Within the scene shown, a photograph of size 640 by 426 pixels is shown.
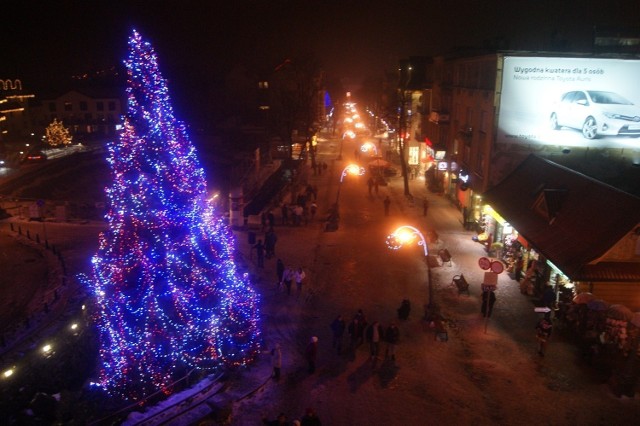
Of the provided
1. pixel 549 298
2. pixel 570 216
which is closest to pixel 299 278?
pixel 549 298

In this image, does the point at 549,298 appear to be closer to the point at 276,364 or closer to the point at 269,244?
the point at 276,364

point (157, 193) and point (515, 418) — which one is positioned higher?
point (157, 193)

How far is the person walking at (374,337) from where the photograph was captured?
15055 mm

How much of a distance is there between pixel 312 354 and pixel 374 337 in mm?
2076

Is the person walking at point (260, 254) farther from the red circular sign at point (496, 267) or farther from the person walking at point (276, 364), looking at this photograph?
the red circular sign at point (496, 267)

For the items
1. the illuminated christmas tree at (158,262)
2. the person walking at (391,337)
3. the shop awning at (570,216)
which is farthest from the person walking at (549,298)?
the illuminated christmas tree at (158,262)

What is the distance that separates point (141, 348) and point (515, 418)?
9.90m

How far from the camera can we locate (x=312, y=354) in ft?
46.5

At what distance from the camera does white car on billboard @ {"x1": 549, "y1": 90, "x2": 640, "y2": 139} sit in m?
23.3

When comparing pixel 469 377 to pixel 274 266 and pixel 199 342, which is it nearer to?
pixel 199 342

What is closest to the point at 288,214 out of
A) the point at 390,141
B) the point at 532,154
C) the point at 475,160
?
the point at 475,160

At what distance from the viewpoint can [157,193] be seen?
12766mm

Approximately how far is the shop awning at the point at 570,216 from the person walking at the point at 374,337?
6.45 metres

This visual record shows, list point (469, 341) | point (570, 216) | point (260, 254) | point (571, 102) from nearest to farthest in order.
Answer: point (469, 341) → point (570, 216) → point (260, 254) → point (571, 102)
